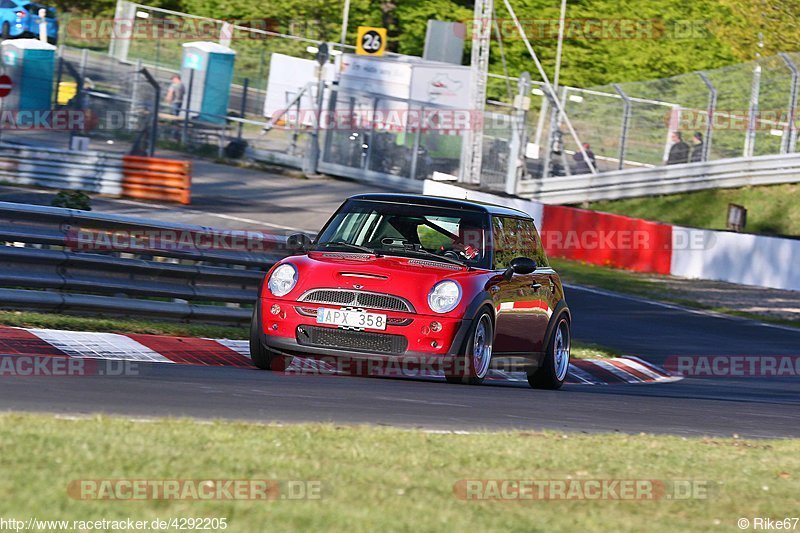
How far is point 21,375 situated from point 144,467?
9.61ft

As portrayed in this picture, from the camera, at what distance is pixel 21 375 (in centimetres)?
771

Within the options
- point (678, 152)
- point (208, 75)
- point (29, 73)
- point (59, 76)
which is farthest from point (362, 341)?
point (208, 75)

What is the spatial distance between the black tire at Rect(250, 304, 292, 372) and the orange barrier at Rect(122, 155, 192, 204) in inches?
727

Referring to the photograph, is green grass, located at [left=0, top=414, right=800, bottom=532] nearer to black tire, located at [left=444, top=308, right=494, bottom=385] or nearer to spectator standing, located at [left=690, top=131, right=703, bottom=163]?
black tire, located at [left=444, top=308, right=494, bottom=385]

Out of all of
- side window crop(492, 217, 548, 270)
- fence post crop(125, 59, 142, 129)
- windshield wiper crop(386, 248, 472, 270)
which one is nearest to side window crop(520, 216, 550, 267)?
side window crop(492, 217, 548, 270)

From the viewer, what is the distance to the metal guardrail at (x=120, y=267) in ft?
36.2

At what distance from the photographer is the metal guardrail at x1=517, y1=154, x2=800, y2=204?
110 feet

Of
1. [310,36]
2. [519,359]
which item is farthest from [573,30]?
[519,359]

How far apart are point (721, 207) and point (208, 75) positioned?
1520 centimetres

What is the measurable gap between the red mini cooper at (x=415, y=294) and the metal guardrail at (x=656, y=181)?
2365 cm

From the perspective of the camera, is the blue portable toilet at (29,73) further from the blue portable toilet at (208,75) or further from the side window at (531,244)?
the side window at (531,244)

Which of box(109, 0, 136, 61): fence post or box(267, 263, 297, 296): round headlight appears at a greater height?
box(109, 0, 136, 61): fence post

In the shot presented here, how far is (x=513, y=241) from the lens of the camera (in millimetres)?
10898

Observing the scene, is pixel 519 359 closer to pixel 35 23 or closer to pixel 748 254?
pixel 748 254
